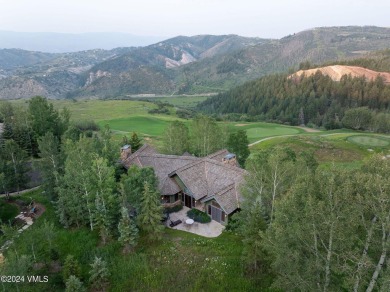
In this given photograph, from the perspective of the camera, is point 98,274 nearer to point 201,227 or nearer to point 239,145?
point 201,227

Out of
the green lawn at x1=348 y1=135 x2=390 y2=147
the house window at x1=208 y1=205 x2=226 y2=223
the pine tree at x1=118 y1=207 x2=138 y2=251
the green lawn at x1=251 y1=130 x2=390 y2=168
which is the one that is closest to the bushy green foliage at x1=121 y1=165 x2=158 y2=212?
the pine tree at x1=118 y1=207 x2=138 y2=251

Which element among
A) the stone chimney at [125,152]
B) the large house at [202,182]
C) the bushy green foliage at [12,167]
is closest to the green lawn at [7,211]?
the bushy green foliage at [12,167]

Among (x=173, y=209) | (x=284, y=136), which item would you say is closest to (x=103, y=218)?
(x=173, y=209)

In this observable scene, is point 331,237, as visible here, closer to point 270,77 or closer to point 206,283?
point 206,283

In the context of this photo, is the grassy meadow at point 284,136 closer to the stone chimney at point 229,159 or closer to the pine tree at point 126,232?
the stone chimney at point 229,159

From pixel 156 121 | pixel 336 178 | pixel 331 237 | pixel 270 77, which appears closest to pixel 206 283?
pixel 331 237

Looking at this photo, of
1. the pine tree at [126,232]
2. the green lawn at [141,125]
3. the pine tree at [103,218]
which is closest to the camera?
the pine tree at [126,232]
